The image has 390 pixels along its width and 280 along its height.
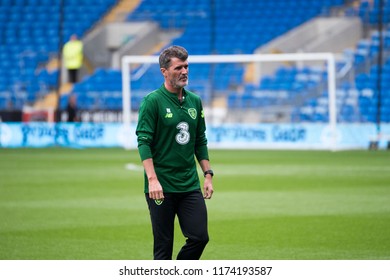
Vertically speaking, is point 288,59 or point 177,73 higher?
point 288,59

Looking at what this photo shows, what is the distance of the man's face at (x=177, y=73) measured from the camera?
760cm

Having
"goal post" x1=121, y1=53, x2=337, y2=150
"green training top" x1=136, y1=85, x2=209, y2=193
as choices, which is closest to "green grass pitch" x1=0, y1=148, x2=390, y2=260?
"goal post" x1=121, y1=53, x2=337, y2=150

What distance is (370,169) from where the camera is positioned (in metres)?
21.5

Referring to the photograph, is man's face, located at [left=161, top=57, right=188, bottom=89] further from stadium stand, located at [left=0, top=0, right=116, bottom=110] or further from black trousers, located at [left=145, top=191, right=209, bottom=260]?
stadium stand, located at [left=0, top=0, right=116, bottom=110]

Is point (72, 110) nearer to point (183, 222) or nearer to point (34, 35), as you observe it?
point (34, 35)

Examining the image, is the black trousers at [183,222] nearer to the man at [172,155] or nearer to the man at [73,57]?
the man at [172,155]

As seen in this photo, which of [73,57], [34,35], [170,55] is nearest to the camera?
[170,55]

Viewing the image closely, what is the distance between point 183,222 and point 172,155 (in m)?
0.55

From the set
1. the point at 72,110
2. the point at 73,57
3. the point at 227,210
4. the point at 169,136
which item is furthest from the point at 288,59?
the point at 169,136

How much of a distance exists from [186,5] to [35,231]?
26517mm

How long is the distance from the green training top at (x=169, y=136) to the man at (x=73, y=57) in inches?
1027

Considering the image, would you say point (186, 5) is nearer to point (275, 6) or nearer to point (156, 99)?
point (275, 6)

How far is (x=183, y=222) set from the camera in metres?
7.80
